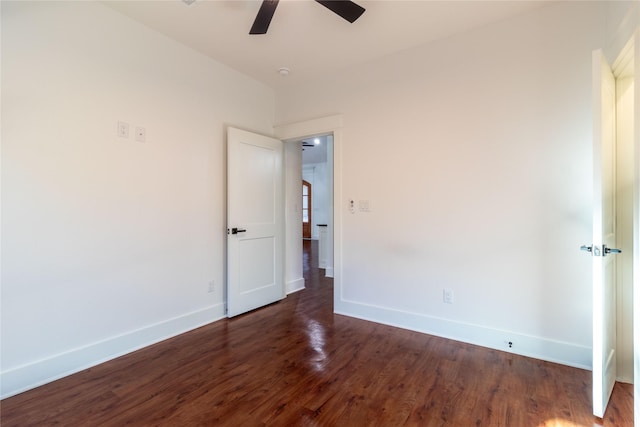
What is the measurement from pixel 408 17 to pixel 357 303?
2668mm

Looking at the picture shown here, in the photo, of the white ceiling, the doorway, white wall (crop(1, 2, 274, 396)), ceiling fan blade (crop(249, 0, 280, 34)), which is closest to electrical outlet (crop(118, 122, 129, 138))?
white wall (crop(1, 2, 274, 396))

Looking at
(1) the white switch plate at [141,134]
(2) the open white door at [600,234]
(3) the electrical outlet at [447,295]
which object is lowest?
(3) the electrical outlet at [447,295]

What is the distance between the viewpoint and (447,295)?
268 cm

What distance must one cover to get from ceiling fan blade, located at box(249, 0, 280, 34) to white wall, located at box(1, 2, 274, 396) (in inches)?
43.7

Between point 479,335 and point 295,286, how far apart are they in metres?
2.40

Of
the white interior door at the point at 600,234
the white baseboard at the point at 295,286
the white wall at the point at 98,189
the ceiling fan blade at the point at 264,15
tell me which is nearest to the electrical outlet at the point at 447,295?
the white interior door at the point at 600,234

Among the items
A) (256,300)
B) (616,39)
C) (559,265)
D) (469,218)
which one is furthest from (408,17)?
(256,300)

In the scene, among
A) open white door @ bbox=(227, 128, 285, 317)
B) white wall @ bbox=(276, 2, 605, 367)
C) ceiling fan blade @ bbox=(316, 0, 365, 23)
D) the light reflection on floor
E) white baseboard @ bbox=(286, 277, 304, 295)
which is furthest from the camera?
white baseboard @ bbox=(286, 277, 304, 295)

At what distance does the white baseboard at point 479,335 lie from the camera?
2.18 m

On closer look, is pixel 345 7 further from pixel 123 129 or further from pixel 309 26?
pixel 123 129

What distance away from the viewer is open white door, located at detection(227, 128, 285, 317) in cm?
317

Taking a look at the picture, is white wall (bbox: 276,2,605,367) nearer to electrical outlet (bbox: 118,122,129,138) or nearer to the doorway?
electrical outlet (bbox: 118,122,129,138)

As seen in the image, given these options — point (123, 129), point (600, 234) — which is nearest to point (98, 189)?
point (123, 129)

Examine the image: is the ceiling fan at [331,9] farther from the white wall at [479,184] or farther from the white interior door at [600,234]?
the white interior door at [600,234]
